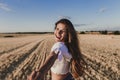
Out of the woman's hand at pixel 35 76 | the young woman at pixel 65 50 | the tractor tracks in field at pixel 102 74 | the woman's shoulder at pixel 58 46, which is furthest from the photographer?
the tractor tracks in field at pixel 102 74

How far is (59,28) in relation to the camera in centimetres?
279

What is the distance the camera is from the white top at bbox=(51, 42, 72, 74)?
2663mm

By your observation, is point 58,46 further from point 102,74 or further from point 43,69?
point 102,74

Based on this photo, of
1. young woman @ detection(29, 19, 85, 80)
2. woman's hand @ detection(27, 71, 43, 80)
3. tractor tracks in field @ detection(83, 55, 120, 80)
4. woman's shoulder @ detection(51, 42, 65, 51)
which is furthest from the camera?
tractor tracks in field @ detection(83, 55, 120, 80)

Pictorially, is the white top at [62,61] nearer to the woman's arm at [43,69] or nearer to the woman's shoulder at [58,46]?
the woman's shoulder at [58,46]

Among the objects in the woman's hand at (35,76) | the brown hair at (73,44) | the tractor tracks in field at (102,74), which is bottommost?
the tractor tracks in field at (102,74)

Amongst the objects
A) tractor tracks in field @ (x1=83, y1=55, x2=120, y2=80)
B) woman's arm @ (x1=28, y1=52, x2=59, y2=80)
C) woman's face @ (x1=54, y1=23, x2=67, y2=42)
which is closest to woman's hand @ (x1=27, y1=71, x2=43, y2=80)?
woman's arm @ (x1=28, y1=52, x2=59, y2=80)

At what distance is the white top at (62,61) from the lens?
2663 mm

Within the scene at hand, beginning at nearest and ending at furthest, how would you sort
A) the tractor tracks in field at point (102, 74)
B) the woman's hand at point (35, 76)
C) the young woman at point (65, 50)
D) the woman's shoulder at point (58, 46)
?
the woman's hand at point (35, 76) < the woman's shoulder at point (58, 46) < the young woman at point (65, 50) < the tractor tracks in field at point (102, 74)

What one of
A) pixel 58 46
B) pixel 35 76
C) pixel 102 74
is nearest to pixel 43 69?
pixel 35 76

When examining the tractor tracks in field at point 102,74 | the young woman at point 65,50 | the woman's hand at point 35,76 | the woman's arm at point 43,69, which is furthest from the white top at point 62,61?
the tractor tracks in field at point 102,74

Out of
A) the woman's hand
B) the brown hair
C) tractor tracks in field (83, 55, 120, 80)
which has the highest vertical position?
the brown hair

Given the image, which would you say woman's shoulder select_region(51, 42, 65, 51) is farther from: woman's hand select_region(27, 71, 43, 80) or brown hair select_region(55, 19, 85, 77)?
woman's hand select_region(27, 71, 43, 80)

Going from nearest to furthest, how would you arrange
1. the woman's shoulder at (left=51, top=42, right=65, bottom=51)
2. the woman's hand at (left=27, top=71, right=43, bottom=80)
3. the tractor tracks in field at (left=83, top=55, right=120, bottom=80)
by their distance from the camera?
the woman's hand at (left=27, top=71, right=43, bottom=80) < the woman's shoulder at (left=51, top=42, right=65, bottom=51) < the tractor tracks in field at (left=83, top=55, right=120, bottom=80)
